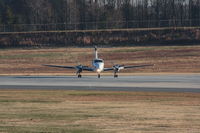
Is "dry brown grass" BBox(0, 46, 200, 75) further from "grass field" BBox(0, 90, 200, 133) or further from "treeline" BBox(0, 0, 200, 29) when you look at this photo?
"grass field" BBox(0, 90, 200, 133)

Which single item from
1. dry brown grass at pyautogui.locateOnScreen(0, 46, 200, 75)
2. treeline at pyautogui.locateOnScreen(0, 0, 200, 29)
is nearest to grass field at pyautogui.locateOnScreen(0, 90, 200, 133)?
dry brown grass at pyautogui.locateOnScreen(0, 46, 200, 75)

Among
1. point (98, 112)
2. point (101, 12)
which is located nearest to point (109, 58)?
point (101, 12)

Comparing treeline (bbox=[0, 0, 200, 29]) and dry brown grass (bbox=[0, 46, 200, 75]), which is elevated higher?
treeline (bbox=[0, 0, 200, 29])

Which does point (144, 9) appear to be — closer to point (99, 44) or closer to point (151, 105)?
point (99, 44)

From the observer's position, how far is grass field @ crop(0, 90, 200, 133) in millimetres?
20984

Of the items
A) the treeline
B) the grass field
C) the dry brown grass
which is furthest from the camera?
the treeline

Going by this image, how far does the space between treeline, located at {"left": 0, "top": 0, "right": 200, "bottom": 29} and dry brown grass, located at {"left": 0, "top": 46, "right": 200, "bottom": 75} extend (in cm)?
2528

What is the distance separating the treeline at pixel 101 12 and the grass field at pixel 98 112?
231 feet

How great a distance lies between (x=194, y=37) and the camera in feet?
288

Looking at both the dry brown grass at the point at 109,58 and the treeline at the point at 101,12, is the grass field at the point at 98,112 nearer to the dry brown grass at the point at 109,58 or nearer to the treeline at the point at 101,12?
the dry brown grass at the point at 109,58

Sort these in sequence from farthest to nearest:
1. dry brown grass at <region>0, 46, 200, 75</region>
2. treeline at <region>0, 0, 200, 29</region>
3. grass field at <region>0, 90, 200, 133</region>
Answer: treeline at <region>0, 0, 200, 29</region>
dry brown grass at <region>0, 46, 200, 75</region>
grass field at <region>0, 90, 200, 133</region>

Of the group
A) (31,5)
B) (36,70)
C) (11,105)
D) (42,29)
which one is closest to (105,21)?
(42,29)

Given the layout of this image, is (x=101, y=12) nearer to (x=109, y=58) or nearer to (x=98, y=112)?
(x=109, y=58)

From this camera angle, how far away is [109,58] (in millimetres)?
76188
